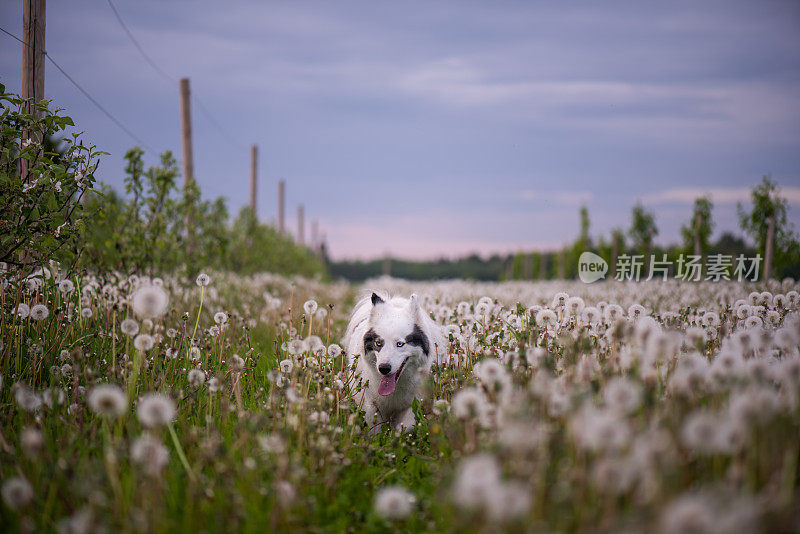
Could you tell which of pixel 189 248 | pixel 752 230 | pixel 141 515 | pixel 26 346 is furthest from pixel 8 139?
pixel 752 230

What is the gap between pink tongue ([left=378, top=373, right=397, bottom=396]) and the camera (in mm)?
5012

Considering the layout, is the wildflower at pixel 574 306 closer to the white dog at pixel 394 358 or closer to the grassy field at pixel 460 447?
the grassy field at pixel 460 447

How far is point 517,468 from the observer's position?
79.7 inches

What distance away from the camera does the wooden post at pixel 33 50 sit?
6.98m

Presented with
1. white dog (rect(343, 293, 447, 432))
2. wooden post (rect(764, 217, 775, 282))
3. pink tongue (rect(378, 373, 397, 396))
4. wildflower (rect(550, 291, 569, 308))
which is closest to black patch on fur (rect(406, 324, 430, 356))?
white dog (rect(343, 293, 447, 432))

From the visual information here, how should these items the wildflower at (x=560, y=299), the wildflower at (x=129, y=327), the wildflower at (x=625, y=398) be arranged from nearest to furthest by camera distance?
the wildflower at (x=625, y=398), the wildflower at (x=129, y=327), the wildflower at (x=560, y=299)

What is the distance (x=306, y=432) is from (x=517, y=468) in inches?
77.6

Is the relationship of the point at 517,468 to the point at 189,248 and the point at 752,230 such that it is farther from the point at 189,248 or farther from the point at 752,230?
the point at 752,230

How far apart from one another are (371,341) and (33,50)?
21.0 ft

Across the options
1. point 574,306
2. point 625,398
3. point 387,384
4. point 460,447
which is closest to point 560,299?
point 574,306

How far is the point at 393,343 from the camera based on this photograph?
514 centimetres

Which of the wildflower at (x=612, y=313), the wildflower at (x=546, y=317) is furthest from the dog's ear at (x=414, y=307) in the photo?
the wildflower at (x=612, y=313)

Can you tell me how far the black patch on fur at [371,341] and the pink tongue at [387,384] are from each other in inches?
11.9

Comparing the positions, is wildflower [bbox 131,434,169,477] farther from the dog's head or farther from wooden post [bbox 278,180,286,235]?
wooden post [bbox 278,180,286,235]
